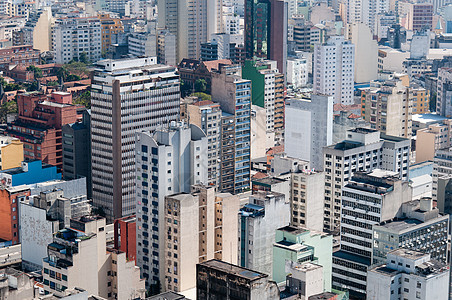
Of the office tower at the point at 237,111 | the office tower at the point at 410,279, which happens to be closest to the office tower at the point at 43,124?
the office tower at the point at 237,111

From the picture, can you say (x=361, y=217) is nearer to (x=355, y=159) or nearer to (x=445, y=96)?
(x=355, y=159)

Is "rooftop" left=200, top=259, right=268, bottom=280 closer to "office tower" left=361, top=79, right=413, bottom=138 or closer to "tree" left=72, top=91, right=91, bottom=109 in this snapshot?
"office tower" left=361, top=79, right=413, bottom=138

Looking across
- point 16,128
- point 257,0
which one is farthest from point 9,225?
point 257,0

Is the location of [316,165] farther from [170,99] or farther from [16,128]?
[16,128]

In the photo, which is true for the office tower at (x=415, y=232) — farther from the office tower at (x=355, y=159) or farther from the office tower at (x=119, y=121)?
the office tower at (x=119, y=121)

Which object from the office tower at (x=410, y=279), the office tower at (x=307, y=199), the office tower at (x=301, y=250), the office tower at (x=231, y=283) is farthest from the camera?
the office tower at (x=307, y=199)

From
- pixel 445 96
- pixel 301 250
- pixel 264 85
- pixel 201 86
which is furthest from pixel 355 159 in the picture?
pixel 201 86
